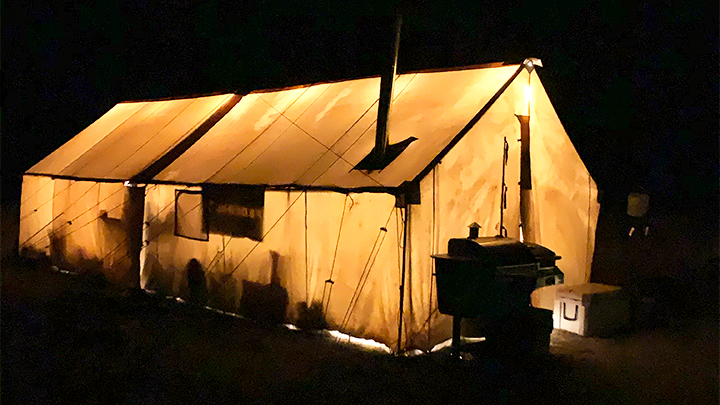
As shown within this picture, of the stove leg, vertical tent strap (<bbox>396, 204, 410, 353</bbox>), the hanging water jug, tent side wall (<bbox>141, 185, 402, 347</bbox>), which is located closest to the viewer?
the stove leg

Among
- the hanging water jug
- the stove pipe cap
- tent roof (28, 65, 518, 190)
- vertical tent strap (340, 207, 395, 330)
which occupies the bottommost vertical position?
vertical tent strap (340, 207, 395, 330)

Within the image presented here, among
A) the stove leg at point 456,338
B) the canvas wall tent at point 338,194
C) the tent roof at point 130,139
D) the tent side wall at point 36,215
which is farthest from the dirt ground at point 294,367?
the tent side wall at point 36,215

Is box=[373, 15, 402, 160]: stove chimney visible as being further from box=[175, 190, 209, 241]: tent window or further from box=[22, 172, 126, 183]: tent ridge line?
box=[22, 172, 126, 183]: tent ridge line

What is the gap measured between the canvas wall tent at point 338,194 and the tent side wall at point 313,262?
2cm

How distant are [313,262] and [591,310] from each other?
3.08 metres

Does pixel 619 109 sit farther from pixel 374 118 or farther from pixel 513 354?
pixel 513 354

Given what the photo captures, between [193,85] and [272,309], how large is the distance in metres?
34.2

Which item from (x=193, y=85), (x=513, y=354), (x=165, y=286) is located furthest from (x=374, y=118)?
(x=193, y=85)

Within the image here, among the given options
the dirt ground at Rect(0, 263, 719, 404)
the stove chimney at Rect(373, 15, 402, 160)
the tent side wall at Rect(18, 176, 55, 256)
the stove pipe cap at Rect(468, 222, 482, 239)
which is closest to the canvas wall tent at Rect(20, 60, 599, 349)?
the stove chimney at Rect(373, 15, 402, 160)

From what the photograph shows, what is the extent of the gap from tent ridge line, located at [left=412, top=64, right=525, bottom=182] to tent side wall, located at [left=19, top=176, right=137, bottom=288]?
490 centimetres

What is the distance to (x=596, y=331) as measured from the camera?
6.75 metres

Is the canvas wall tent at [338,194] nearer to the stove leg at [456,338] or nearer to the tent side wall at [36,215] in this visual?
the stove leg at [456,338]

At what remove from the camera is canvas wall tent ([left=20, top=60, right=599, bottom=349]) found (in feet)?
20.0

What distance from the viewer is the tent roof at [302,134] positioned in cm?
652
